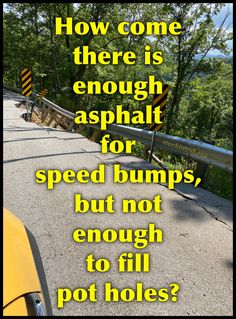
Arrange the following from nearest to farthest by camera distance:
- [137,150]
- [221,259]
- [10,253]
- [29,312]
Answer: [29,312], [10,253], [221,259], [137,150]

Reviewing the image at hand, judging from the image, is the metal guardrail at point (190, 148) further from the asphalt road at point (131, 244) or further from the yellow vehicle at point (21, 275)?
the yellow vehicle at point (21, 275)

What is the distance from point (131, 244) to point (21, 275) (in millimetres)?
2094

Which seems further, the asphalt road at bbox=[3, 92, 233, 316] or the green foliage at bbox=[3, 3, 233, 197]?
the green foliage at bbox=[3, 3, 233, 197]

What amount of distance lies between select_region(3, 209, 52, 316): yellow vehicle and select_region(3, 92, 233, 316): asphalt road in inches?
37.0

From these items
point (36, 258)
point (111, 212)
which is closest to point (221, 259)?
point (111, 212)

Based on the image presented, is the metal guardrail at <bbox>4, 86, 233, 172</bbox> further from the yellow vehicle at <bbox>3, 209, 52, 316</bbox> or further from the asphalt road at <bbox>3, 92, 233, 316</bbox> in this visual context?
the yellow vehicle at <bbox>3, 209, 52, 316</bbox>

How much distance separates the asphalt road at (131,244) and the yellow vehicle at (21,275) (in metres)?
0.94

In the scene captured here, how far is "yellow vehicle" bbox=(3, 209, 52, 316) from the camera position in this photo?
1438 millimetres

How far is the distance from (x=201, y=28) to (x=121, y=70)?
11.0m

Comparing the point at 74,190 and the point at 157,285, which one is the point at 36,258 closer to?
the point at 157,285

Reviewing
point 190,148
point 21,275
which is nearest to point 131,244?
point 21,275

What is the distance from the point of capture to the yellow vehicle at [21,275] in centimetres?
144

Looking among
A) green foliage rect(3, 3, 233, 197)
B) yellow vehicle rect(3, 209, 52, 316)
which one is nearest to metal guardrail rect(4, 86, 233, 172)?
green foliage rect(3, 3, 233, 197)

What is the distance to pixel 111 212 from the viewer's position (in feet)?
14.2
